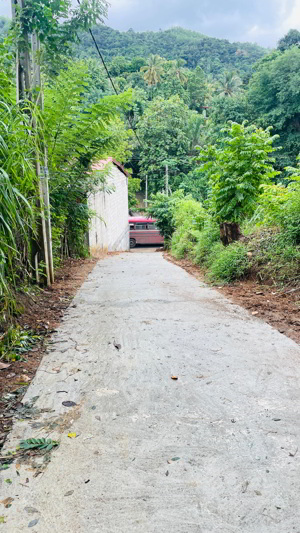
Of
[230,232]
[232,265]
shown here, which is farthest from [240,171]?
[232,265]

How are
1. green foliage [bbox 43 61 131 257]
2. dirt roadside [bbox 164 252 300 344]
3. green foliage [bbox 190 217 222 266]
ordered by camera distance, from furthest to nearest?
green foliage [bbox 190 217 222 266], green foliage [bbox 43 61 131 257], dirt roadside [bbox 164 252 300 344]

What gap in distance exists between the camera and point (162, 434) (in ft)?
5.50

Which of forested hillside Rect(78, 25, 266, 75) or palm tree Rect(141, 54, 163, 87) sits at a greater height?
forested hillside Rect(78, 25, 266, 75)

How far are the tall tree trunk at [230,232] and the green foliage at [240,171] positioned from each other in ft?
0.43

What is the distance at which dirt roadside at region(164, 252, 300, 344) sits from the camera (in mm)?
3224

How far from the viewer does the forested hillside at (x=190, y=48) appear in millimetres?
61444

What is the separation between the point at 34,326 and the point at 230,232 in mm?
4020

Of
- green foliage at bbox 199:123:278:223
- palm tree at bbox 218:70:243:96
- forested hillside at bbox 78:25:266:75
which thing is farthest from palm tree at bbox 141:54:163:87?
green foliage at bbox 199:123:278:223

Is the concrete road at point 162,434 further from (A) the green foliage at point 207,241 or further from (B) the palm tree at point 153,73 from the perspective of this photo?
(B) the palm tree at point 153,73

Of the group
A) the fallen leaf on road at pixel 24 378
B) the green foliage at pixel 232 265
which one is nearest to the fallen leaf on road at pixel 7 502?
the fallen leaf on road at pixel 24 378

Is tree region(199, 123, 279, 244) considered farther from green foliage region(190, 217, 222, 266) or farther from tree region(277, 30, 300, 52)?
tree region(277, 30, 300, 52)

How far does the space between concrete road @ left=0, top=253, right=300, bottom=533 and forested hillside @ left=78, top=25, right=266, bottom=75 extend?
64557mm

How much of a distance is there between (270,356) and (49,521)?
1.80 metres

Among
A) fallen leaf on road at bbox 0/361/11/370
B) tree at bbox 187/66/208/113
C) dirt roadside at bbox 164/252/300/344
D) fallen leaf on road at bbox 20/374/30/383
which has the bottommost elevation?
dirt roadside at bbox 164/252/300/344
